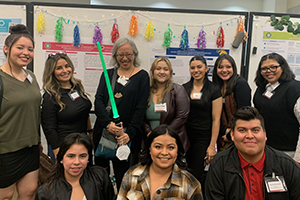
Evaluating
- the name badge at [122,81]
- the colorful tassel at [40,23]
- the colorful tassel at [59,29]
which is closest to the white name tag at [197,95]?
the name badge at [122,81]

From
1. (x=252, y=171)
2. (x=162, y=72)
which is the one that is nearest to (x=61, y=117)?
(x=162, y=72)

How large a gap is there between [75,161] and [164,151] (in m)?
0.65

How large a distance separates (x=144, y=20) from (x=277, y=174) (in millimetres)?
2311

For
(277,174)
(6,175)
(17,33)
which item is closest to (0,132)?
(6,175)

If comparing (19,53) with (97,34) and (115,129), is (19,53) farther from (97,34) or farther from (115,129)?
(97,34)

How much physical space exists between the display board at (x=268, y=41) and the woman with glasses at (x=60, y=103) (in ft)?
7.56

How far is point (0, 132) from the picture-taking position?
62.9 inches

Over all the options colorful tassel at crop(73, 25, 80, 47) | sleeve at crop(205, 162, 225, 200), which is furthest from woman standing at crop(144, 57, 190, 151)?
colorful tassel at crop(73, 25, 80, 47)

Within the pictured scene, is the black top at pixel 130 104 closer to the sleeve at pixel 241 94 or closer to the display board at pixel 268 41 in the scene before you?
the sleeve at pixel 241 94

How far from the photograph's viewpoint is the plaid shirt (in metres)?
1.58

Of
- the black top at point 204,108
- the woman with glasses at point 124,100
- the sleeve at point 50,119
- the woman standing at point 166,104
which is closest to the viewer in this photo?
the sleeve at point 50,119

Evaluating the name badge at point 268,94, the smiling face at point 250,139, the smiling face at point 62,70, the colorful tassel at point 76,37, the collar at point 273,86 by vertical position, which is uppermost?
the colorful tassel at point 76,37

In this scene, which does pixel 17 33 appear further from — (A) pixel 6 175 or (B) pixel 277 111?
(B) pixel 277 111

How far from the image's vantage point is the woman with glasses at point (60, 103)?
1975 mm
